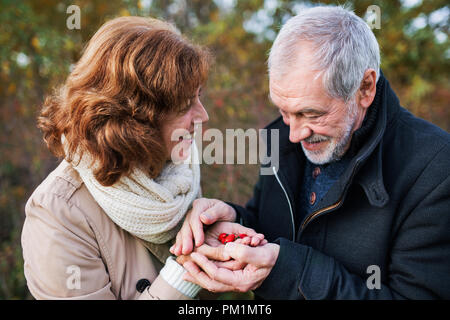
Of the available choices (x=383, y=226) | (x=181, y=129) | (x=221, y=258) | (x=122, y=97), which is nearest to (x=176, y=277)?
(x=221, y=258)

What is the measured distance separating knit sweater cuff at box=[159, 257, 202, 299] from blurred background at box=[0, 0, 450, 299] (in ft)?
7.86

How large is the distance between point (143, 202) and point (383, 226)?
1.18 metres

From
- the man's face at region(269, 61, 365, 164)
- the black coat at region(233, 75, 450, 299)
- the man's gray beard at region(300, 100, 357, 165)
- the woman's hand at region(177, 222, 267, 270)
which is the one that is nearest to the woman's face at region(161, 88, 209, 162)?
the man's face at region(269, 61, 365, 164)

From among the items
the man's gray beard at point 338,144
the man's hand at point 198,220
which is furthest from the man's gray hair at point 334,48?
the man's hand at point 198,220

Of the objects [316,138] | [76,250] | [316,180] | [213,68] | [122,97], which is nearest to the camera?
[76,250]

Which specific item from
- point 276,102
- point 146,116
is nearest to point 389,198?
point 276,102

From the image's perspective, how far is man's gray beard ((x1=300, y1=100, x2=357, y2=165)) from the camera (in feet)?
6.04

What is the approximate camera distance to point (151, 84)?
5.63 ft

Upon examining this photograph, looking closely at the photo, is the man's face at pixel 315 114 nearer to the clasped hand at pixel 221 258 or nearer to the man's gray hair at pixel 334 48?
the man's gray hair at pixel 334 48

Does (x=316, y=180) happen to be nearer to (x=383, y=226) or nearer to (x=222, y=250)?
(x=383, y=226)

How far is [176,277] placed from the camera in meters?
1.74

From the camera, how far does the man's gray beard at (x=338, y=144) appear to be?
1841 mm
